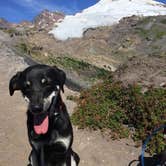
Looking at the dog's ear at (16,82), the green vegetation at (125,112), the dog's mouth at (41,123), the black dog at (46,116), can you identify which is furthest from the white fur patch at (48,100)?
the green vegetation at (125,112)

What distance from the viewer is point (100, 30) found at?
6265 inches

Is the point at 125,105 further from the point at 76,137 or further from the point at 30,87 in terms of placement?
the point at 30,87

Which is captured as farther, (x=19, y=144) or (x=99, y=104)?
(x=99, y=104)

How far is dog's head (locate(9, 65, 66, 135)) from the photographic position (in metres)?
5.70

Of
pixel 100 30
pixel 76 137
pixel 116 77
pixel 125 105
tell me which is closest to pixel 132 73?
pixel 116 77

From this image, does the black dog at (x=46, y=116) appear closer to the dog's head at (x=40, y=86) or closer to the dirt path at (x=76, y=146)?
the dog's head at (x=40, y=86)

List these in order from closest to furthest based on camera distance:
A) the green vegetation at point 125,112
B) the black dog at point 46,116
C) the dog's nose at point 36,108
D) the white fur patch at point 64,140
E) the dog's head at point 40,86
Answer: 1. the dog's nose at point 36,108
2. the dog's head at point 40,86
3. the black dog at point 46,116
4. the white fur patch at point 64,140
5. the green vegetation at point 125,112

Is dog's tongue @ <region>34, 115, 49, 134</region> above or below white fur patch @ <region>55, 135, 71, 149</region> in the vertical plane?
above

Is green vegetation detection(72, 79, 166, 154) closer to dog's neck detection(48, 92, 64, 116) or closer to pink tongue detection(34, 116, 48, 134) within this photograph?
dog's neck detection(48, 92, 64, 116)

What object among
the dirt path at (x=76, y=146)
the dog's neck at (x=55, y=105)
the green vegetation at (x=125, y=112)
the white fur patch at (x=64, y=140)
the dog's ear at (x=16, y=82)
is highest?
the dog's ear at (x=16, y=82)

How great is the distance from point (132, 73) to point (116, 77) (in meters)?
0.58

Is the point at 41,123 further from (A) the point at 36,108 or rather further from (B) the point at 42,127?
(A) the point at 36,108

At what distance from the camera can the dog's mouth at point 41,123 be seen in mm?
Result: 6129

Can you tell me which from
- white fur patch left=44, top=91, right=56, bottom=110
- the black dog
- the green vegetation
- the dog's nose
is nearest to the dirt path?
the green vegetation
